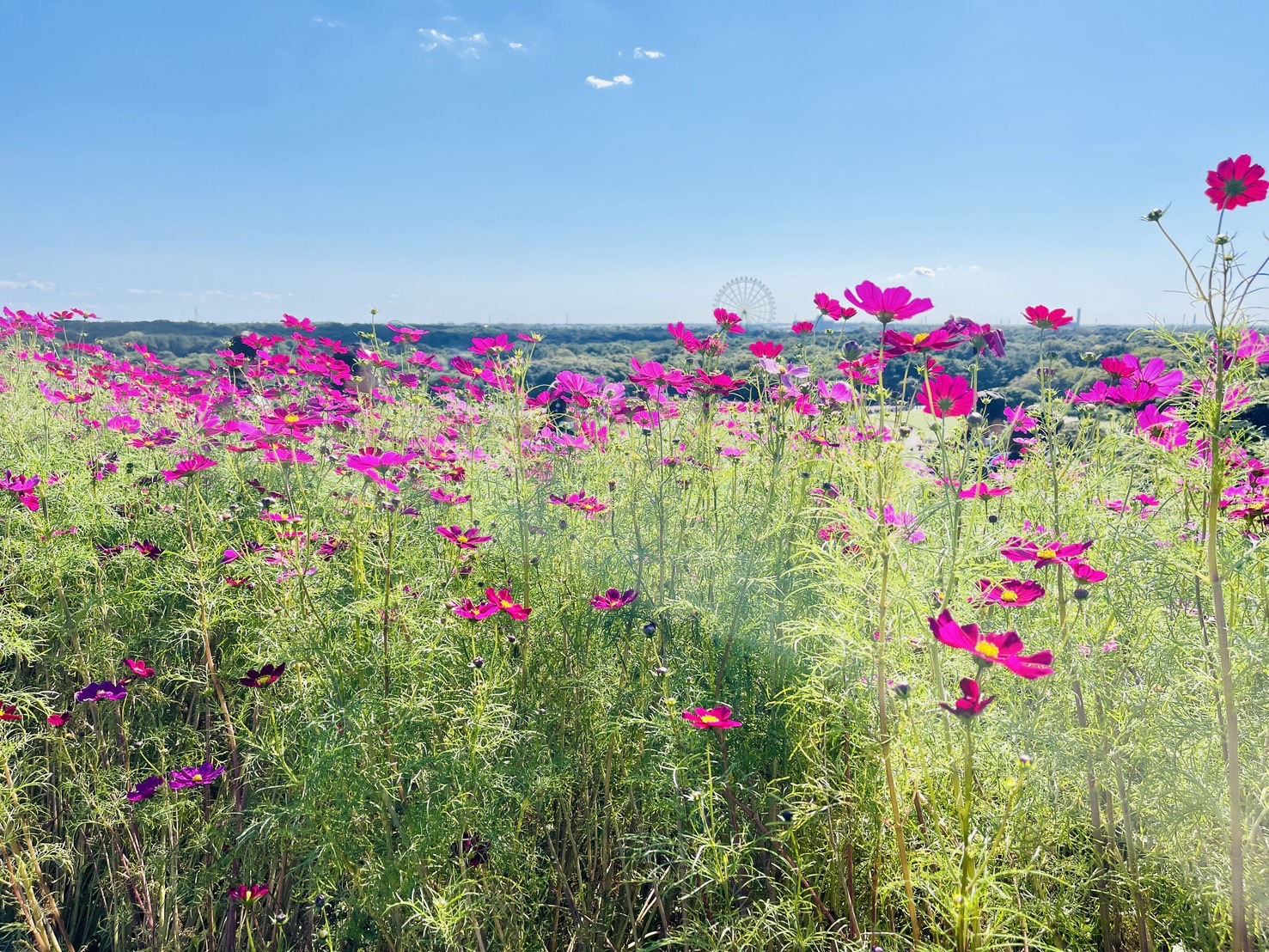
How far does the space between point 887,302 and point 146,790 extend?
204 centimetres

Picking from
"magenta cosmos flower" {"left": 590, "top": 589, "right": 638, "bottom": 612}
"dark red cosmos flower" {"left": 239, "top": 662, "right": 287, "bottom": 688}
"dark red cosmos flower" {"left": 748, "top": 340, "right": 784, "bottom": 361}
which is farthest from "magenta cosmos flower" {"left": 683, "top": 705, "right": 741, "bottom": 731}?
"dark red cosmos flower" {"left": 748, "top": 340, "right": 784, "bottom": 361}

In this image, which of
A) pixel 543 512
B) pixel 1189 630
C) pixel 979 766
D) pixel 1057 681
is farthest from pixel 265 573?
pixel 1189 630

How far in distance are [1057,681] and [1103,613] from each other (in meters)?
0.33

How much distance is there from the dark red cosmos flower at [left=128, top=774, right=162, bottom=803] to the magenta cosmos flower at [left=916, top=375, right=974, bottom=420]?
1.98 meters

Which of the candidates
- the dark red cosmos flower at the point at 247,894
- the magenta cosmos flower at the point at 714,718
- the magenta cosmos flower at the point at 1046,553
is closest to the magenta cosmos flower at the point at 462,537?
the magenta cosmos flower at the point at 714,718

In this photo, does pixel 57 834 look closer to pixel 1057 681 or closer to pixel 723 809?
pixel 723 809

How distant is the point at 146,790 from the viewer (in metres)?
1.71

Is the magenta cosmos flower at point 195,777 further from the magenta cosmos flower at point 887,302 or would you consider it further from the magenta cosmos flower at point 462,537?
the magenta cosmos flower at point 887,302

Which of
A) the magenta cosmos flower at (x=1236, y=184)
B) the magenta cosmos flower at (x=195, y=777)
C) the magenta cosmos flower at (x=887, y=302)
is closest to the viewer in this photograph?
the magenta cosmos flower at (x=1236, y=184)

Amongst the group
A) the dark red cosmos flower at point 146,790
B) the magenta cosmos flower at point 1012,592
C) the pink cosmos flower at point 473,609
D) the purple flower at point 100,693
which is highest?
the magenta cosmos flower at point 1012,592

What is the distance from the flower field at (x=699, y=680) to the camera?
49.1 inches

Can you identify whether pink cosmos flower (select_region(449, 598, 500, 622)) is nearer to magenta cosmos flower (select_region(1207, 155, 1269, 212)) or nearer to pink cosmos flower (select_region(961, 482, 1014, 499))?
A: pink cosmos flower (select_region(961, 482, 1014, 499))

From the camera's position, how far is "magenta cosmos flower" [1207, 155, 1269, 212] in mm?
1081

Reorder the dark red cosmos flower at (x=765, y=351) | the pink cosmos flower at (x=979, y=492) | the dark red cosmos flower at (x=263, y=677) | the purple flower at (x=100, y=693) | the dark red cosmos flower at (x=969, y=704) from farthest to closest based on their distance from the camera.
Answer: the dark red cosmos flower at (x=765, y=351) < the purple flower at (x=100, y=693) < the dark red cosmos flower at (x=263, y=677) < the pink cosmos flower at (x=979, y=492) < the dark red cosmos flower at (x=969, y=704)
